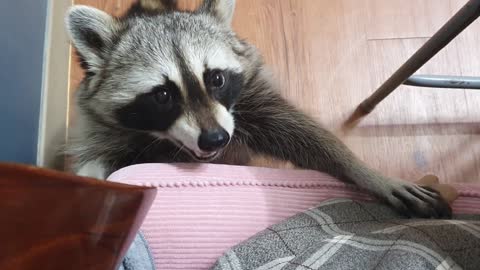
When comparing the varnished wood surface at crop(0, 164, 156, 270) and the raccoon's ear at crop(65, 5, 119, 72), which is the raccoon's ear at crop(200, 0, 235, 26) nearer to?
the raccoon's ear at crop(65, 5, 119, 72)

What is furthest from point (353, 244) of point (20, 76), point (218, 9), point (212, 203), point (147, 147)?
point (20, 76)

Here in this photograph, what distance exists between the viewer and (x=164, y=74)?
96cm

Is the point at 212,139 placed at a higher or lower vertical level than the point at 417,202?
higher

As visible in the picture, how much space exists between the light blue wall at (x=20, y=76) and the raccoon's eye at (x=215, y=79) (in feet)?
1.47

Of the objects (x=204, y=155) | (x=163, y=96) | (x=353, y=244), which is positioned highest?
(x=163, y=96)

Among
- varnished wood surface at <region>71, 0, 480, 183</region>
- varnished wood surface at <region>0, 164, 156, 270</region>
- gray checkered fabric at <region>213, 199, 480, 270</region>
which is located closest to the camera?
varnished wood surface at <region>0, 164, 156, 270</region>

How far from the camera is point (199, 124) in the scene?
91 cm

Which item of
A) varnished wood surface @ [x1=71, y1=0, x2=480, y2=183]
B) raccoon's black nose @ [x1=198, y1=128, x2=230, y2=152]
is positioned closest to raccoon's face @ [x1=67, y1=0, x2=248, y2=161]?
raccoon's black nose @ [x1=198, y1=128, x2=230, y2=152]

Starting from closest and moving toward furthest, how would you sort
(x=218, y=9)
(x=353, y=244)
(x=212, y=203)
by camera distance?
1. (x=353, y=244)
2. (x=212, y=203)
3. (x=218, y=9)

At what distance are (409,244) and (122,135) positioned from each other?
0.63 metres

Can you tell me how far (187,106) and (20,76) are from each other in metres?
0.52

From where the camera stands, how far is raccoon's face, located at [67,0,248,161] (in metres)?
0.94

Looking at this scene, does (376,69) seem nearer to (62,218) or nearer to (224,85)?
(224,85)

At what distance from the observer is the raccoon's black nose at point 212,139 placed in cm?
90
